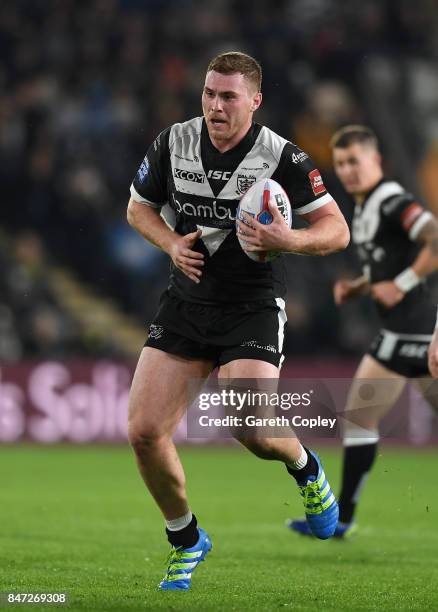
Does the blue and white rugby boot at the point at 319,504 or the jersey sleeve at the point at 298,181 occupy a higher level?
the jersey sleeve at the point at 298,181

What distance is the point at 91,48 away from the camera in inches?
678

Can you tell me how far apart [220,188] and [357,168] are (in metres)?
2.64

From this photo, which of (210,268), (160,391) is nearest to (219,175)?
(210,268)

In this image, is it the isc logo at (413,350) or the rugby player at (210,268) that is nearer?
the rugby player at (210,268)

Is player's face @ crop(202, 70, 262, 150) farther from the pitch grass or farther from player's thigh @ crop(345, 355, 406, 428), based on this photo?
player's thigh @ crop(345, 355, 406, 428)

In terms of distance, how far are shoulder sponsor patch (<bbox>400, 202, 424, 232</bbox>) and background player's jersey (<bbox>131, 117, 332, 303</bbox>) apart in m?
2.32

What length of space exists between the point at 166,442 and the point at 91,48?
1249cm

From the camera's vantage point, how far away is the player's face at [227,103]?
18.0 ft

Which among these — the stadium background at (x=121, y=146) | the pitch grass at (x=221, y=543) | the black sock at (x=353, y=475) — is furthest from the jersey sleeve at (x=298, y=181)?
the stadium background at (x=121, y=146)

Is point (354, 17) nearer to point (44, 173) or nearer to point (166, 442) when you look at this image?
point (44, 173)

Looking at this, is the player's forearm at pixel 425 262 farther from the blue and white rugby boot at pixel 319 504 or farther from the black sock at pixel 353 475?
the blue and white rugby boot at pixel 319 504

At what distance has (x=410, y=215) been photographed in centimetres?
796

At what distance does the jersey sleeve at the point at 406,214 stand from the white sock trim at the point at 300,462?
2.53 m

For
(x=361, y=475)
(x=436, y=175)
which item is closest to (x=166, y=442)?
(x=361, y=475)
